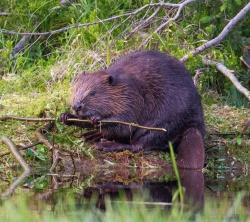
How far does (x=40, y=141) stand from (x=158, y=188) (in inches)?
39.0

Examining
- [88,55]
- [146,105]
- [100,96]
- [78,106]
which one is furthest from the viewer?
[88,55]

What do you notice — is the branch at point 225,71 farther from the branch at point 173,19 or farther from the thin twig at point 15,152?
the thin twig at point 15,152

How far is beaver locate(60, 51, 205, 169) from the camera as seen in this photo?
19.8 ft

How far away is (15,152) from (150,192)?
36.3 inches

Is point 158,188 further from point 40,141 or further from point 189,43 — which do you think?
point 189,43

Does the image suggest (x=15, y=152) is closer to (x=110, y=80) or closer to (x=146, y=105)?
(x=110, y=80)

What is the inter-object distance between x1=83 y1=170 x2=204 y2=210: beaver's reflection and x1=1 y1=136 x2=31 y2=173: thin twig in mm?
449

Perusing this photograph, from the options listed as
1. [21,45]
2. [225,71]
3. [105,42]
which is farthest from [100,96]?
[21,45]

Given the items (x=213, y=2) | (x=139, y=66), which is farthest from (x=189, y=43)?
(x=139, y=66)

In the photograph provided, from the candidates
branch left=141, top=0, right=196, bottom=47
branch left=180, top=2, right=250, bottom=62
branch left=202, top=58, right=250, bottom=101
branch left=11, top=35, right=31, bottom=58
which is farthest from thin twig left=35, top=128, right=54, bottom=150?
branch left=11, top=35, right=31, bottom=58

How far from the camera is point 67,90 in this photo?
271 inches

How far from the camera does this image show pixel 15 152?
5.59m

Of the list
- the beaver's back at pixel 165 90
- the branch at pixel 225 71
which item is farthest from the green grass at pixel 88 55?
the beaver's back at pixel 165 90

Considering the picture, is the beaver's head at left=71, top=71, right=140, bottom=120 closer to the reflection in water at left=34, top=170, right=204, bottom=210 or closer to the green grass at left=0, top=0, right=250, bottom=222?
the green grass at left=0, top=0, right=250, bottom=222
